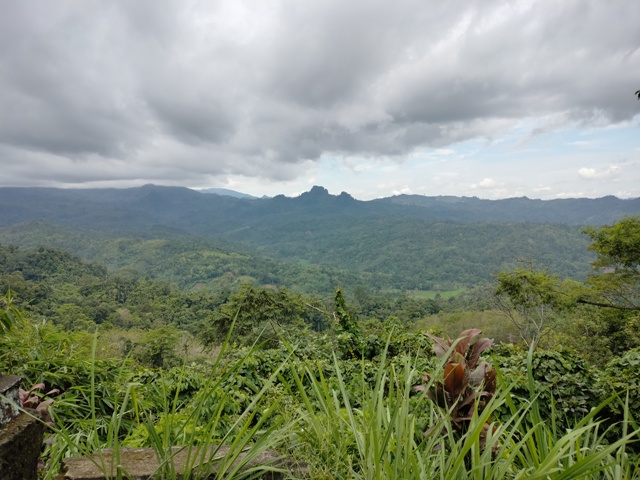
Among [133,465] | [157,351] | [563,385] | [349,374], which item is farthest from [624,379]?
[157,351]

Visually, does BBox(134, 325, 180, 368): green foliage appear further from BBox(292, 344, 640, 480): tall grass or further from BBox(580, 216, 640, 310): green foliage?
BBox(580, 216, 640, 310): green foliage

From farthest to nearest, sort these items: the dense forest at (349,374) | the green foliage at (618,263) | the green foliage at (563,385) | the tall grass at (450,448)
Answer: the green foliage at (618,263), the green foliage at (563,385), the dense forest at (349,374), the tall grass at (450,448)

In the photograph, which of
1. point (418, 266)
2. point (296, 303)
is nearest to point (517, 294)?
point (296, 303)

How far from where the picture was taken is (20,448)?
88cm

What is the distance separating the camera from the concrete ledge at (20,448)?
0.84 m

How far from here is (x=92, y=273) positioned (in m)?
56.6

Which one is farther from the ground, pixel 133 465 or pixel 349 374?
pixel 133 465

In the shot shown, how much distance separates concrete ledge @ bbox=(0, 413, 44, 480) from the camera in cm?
84

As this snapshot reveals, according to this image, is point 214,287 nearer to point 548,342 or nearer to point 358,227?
point 548,342

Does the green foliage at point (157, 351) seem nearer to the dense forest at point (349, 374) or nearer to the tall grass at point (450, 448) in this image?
the dense forest at point (349, 374)

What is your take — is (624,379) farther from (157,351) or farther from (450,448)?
(157,351)

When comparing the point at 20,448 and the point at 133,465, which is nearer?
the point at 20,448

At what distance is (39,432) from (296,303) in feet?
49.3

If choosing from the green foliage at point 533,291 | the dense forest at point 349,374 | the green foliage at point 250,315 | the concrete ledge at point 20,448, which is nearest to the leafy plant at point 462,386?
the dense forest at point 349,374
